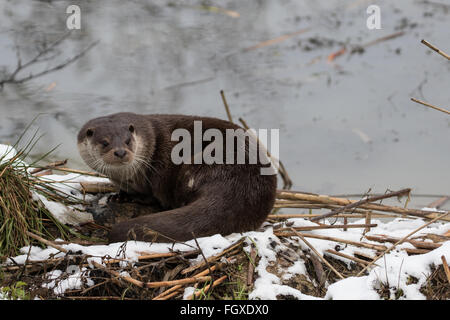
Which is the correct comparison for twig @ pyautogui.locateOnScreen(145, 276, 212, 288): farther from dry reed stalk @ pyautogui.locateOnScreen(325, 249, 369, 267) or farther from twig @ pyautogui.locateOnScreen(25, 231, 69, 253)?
dry reed stalk @ pyautogui.locateOnScreen(325, 249, 369, 267)

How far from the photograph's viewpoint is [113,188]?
330 cm

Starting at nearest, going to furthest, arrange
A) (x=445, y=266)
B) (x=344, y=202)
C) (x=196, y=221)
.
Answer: (x=445, y=266) < (x=196, y=221) < (x=344, y=202)

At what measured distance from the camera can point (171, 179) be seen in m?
2.98

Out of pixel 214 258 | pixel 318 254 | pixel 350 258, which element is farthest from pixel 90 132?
pixel 350 258

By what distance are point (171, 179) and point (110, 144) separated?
378mm

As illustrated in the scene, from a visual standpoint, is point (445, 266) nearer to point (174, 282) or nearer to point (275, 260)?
point (275, 260)

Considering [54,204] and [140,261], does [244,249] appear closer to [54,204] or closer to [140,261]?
[140,261]

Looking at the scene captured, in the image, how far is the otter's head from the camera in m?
2.84

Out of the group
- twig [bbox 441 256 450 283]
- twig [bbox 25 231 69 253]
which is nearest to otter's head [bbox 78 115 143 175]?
twig [bbox 25 231 69 253]

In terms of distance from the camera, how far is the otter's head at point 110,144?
2.84 metres

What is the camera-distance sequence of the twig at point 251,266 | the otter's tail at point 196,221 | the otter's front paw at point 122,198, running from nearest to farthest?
the twig at point 251,266, the otter's tail at point 196,221, the otter's front paw at point 122,198

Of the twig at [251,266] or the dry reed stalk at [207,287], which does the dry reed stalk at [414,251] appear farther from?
the dry reed stalk at [207,287]

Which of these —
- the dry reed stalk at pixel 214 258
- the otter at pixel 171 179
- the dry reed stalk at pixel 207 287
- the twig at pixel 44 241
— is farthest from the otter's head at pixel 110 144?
the dry reed stalk at pixel 207 287

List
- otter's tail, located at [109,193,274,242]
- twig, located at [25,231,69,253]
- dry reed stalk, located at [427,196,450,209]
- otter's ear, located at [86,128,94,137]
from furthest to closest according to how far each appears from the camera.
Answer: dry reed stalk, located at [427,196,450,209]
otter's ear, located at [86,128,94,137]
otter's tail, located at [109,193,274,242]
twig, located at [25,231,69,253]
